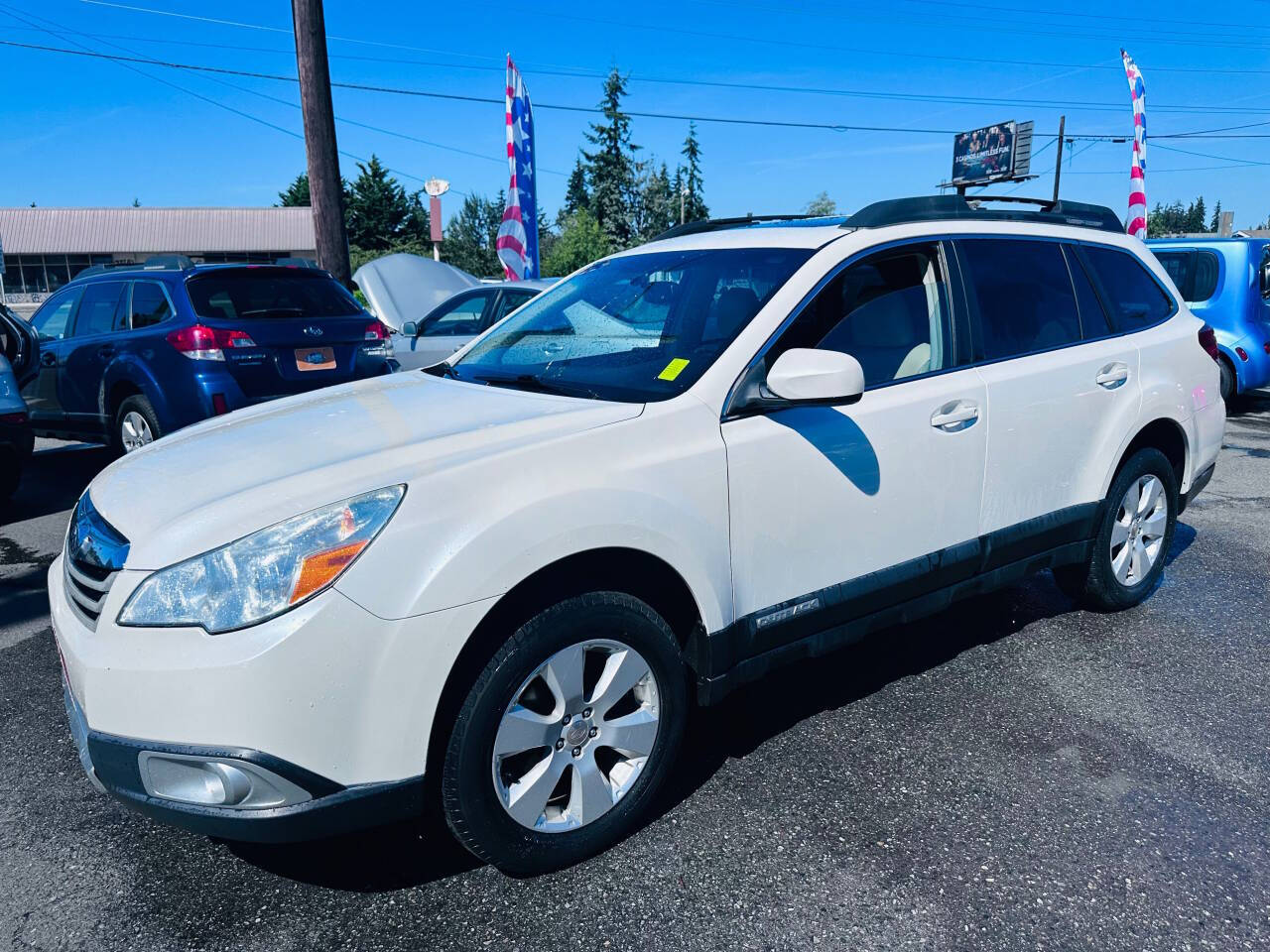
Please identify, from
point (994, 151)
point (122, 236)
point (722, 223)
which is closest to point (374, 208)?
point (122, 236)

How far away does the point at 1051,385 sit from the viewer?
11.9ft

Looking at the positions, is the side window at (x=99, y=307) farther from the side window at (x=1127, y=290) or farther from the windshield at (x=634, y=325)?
the side window at (x=1127, y=290)

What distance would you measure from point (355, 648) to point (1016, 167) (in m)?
47.5

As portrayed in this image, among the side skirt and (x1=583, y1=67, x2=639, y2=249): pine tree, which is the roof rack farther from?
(x1=583, y1=67, x2=639, y2=249): pine tree

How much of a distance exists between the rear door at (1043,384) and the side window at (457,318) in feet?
Answer: 23.0

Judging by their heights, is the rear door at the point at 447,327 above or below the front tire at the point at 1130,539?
above

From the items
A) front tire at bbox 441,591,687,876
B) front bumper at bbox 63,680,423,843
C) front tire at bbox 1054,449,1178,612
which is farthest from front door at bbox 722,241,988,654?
front bumper at bbox 63,680,423,843

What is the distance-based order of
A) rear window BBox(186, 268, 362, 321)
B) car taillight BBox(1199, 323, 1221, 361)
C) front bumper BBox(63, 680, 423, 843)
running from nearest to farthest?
front bumper BBox(63, 680, 423, 843) < car taillight BBox(1199, 323, 1221, 361) < rear window BBox(186, 268, 362, 321)

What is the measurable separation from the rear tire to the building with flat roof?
44648 mm

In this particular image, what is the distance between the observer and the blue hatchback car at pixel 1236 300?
966cm

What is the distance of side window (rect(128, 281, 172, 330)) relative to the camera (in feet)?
22.9

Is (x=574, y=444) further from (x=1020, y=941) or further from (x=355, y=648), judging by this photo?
(x=1020, y=941)

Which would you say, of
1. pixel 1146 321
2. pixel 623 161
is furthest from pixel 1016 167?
pixel 1146 321

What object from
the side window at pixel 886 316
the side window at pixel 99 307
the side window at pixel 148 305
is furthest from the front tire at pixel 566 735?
the side window at pixel 99 307
